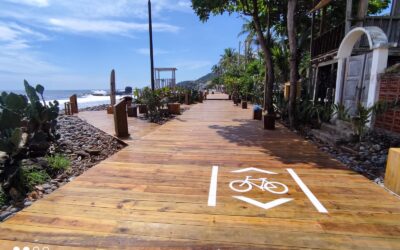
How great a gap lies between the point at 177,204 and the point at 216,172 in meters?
1.26

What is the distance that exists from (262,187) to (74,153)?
3926mm

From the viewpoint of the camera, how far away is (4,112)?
421 centimetres

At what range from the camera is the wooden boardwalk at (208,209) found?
7.71ft

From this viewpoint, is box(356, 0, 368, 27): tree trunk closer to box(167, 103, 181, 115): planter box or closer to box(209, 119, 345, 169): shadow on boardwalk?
box(209, 119, 345, 169): shadow on boardwalk

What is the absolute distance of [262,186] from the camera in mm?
3586

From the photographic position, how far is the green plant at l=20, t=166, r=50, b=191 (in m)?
3.47

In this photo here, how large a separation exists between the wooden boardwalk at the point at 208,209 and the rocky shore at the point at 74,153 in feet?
0.83

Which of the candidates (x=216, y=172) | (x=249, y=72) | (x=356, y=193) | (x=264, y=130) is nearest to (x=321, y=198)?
(x=356, y=193)

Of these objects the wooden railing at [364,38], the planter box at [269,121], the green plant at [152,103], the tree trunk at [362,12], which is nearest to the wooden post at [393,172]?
the planter box at [269,121]

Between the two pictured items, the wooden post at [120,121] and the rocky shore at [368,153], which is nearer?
the rocky shore at [368,153]

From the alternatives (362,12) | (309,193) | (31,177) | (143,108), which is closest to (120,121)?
(31,177)

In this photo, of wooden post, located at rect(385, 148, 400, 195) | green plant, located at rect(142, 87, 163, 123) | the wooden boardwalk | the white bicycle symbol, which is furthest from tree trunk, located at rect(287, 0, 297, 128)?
green plant, located at rect(142, 87, 163, 123)

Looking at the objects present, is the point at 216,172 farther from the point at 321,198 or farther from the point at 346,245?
the point at 346,245

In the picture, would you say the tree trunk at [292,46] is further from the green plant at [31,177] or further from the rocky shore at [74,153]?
the green plant at [31,177]
